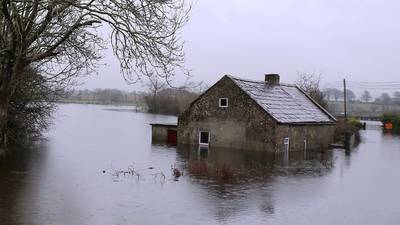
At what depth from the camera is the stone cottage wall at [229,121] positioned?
3191 centimetres

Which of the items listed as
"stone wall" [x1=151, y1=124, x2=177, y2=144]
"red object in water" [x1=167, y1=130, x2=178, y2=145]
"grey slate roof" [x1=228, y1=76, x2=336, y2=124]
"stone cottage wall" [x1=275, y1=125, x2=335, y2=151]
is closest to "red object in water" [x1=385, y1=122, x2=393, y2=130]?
"stone cottage wall" [x1=275, y1=125, x2=335, y2=151]

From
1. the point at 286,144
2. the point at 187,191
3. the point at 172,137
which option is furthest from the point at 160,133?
→ the point at 187,191

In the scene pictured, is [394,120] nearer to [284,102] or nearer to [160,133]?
[284,102]

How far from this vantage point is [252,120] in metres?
32.3

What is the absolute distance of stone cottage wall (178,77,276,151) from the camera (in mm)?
31908

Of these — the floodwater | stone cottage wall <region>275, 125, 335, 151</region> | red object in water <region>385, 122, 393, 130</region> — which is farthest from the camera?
red object in water <region>385, 122, 393, 130</region>

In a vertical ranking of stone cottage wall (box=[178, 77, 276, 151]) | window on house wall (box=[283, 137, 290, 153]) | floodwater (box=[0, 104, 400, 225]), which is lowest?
floodwater (box=[0, 104, 400, 225])

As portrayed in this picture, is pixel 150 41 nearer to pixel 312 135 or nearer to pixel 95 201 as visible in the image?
pixel 95 201

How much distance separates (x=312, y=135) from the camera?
3581cm

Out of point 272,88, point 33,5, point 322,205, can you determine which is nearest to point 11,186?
point 33,5

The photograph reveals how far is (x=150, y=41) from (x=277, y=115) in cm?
1584

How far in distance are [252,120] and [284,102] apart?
4325mm

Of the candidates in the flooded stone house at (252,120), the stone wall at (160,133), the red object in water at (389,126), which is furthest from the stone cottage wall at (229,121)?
the red object in water at (389,126)

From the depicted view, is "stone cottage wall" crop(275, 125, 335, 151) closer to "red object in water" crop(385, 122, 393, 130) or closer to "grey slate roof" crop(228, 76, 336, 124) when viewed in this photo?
"grey slate roof" crop(228, 76, 336, 124)
